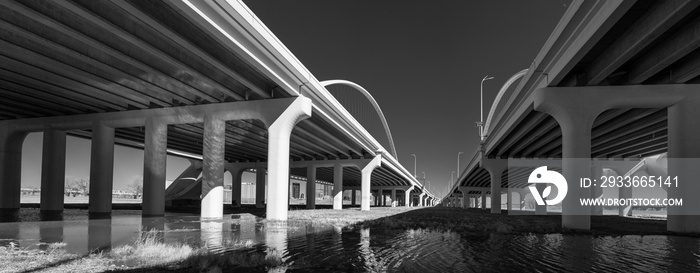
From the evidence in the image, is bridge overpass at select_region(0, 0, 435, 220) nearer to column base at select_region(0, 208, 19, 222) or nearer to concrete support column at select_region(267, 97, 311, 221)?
concrete support column at select_region(267, 97, 311, 221)

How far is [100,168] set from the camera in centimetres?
3350

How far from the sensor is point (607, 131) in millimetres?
35125

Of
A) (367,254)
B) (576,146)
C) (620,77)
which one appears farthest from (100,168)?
(620,77)

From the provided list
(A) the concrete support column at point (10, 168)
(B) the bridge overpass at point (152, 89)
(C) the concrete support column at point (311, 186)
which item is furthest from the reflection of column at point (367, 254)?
(C) the concrete support column at point (311, 186)

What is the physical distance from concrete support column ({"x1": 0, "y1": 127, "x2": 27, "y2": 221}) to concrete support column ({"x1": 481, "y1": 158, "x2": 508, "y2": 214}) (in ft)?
150

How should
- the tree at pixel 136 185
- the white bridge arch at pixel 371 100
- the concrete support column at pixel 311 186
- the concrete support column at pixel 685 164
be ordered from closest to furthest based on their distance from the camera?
the concrete support column at pixel 685 164 → the white bridge arch at pixel 371 100 → the concrete support column at pixel 311 186 → the tree at pixel 136 185

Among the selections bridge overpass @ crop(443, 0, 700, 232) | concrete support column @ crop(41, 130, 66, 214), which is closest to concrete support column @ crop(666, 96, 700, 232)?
bridge overpass @ crop(443, 0, 700, 232)

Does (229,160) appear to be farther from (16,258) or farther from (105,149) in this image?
(16,258)

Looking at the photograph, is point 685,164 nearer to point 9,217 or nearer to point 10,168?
point 9,217

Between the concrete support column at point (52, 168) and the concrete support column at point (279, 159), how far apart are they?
19124 mm

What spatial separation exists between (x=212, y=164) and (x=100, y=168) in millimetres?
10344

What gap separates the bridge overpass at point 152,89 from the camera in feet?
55.1

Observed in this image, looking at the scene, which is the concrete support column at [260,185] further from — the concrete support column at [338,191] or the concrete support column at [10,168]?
the concrete support column at [10,168]

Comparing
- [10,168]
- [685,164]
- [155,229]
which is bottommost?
→ [155,229]
